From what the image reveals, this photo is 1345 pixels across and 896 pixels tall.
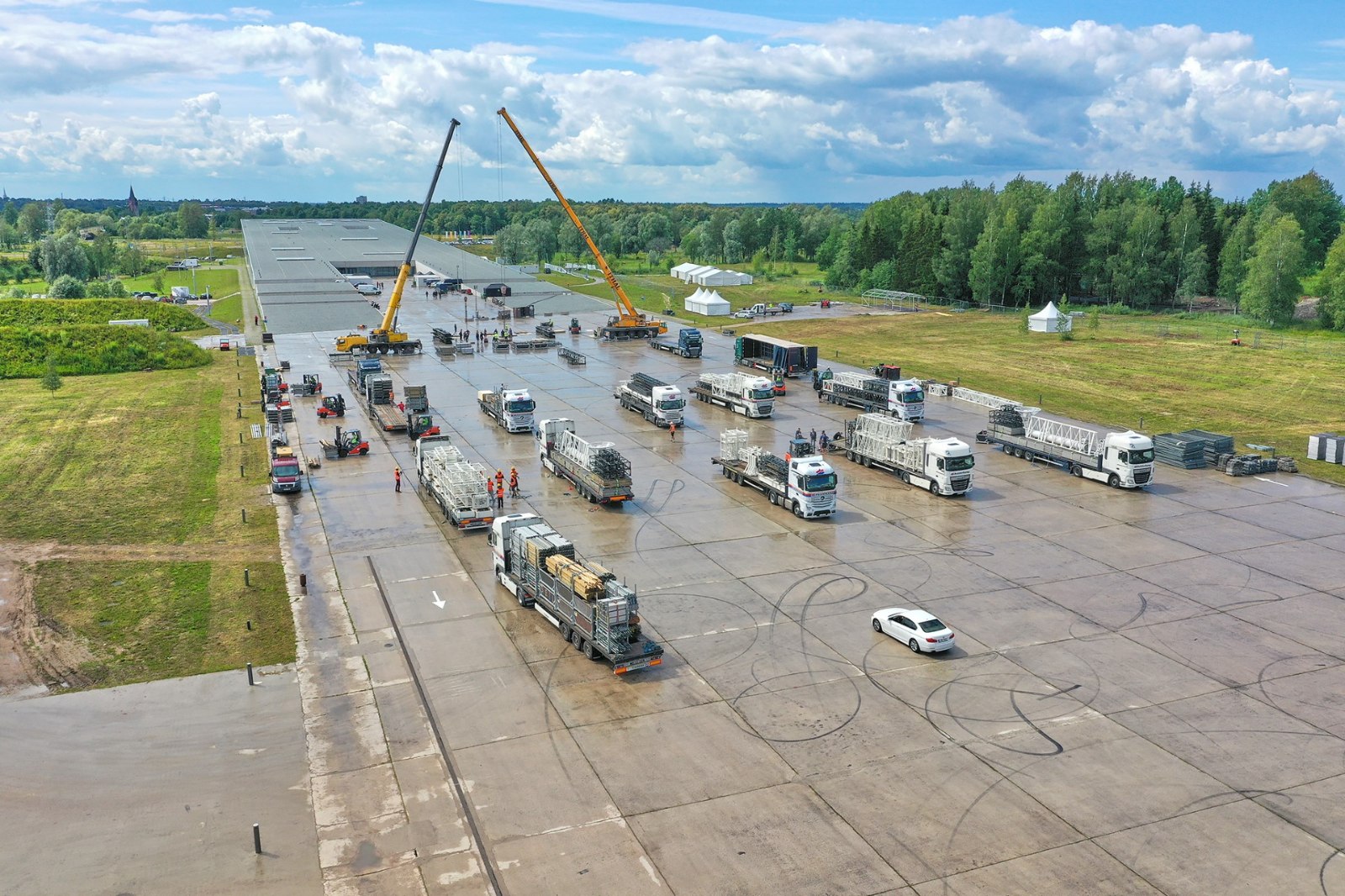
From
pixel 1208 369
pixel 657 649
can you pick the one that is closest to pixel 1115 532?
pixel 657 649

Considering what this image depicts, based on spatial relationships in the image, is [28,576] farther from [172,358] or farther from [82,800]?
[172,358]

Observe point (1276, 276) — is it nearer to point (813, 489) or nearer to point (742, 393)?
point (742, 393)

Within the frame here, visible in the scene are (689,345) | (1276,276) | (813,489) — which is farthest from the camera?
(1276,276)

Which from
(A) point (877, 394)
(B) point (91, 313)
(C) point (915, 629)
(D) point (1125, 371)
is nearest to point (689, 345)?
(A) point (877, 394)

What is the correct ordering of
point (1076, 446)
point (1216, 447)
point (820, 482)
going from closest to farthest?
1. point (820, 482)
2. point (1076, 446)
3. point (1216, 447)

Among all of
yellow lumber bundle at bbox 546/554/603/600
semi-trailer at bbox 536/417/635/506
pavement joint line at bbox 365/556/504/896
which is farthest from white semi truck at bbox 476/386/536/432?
yellow lumber bundle at bbox 546/554/603/600
